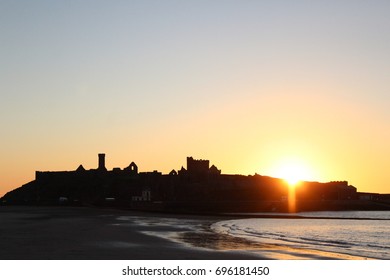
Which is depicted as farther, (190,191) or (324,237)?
(190,191)

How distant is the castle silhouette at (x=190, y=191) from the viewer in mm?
146125

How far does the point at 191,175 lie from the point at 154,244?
13519cm

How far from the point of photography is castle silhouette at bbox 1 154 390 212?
479 feet

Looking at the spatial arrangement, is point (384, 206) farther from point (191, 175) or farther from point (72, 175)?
point (72, 175)

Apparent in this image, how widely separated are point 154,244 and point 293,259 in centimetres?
955

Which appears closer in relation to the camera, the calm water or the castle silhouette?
the calm water

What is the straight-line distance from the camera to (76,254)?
82.6ft

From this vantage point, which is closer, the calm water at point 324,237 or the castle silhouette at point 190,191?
the calm water at point 324,237

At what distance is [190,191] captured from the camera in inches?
6437
